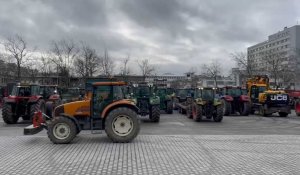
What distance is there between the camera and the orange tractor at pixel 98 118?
1385 cm

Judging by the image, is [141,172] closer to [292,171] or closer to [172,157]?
[172,157]

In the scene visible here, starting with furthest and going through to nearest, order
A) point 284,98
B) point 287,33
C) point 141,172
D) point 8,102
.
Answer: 1. point 287,33
2. point 284,98
3. point 8,102
4. point 141,172

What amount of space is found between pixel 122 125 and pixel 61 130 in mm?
2127

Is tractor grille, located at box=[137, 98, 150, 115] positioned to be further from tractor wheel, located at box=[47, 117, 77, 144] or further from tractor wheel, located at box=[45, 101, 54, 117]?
tractor wheel, located at box=[47, 117, 77, 144]

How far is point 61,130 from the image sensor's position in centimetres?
1390

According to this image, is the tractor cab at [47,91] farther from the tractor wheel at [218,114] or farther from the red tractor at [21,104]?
the tractor wheel at [218,114]

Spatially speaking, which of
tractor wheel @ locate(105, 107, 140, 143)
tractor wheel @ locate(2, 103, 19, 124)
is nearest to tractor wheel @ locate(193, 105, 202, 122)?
tractor wheel @ locate(105, 107, 140, 143)

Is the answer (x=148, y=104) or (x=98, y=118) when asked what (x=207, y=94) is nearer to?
(x=148, y=104)

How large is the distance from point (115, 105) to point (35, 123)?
119 inches

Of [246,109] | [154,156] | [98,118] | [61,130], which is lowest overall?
[154,156]

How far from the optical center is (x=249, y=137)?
1559 centimetres

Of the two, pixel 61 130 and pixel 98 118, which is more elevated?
pixel 98 118

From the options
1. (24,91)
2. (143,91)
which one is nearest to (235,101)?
(143,91)

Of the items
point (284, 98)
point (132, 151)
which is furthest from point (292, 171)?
point (284, 98)
